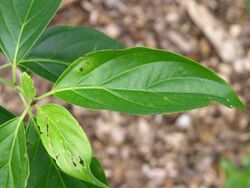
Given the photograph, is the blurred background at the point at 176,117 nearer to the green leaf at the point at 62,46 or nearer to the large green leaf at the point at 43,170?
the green leaf at the point at 62,46

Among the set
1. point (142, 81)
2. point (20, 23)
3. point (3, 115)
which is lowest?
Answer: point (3, 115)

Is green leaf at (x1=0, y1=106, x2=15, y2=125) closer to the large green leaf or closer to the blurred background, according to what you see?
the large green leaf

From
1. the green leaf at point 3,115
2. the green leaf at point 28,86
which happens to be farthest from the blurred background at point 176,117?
the green leaf at point 28,86

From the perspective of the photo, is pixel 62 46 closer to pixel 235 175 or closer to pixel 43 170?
pixel 43 170

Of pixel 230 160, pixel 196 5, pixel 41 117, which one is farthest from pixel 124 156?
pixel 41 117

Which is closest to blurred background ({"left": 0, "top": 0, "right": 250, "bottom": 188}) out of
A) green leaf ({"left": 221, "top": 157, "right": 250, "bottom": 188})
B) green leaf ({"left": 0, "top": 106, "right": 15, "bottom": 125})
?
green leaf ({"left": 221, "top": 157, "right": 250, "bottom": 188})

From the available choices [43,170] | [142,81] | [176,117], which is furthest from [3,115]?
[176,117]

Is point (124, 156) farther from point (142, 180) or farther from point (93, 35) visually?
point (93, 35)
